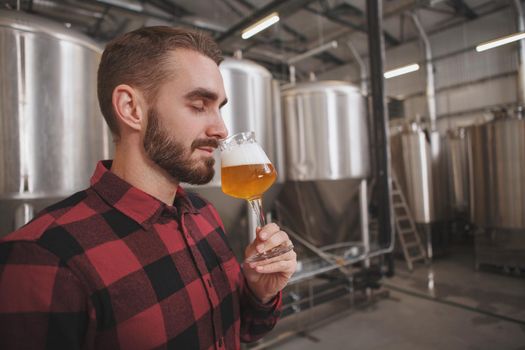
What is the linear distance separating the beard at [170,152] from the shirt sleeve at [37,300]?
14.1 inches

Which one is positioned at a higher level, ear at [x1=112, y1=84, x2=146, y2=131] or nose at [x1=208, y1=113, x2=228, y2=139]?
ear at [x1=112, y1=84, x2=146, y2=131]

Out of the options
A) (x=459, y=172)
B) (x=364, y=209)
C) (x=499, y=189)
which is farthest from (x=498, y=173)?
(x=364, y=209)

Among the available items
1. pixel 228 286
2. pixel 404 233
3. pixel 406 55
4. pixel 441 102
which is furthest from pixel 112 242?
pixel 406 55

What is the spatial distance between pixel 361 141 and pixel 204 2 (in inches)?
190

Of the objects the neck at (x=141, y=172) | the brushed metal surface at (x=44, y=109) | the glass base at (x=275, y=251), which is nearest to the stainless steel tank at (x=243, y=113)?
the brushed metal surface at (x=44, y=109)

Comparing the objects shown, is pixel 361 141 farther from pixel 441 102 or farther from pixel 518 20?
pixel 441 102

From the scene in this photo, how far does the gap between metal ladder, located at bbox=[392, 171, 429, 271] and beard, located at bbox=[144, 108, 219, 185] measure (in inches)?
198

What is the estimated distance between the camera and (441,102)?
28.8 ft

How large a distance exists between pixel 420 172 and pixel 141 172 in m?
5.61

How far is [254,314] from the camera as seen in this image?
4.08 feet

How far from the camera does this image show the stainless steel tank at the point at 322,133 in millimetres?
4203

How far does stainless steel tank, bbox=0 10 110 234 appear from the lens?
6.53ft

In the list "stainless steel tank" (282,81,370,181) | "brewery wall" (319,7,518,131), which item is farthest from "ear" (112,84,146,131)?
"brewery wall" (319,7,518,131)

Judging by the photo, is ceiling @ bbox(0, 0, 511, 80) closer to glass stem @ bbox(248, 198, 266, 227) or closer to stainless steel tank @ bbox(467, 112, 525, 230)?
stainless steel tank @ bbox(467, 112, 525, 230)
